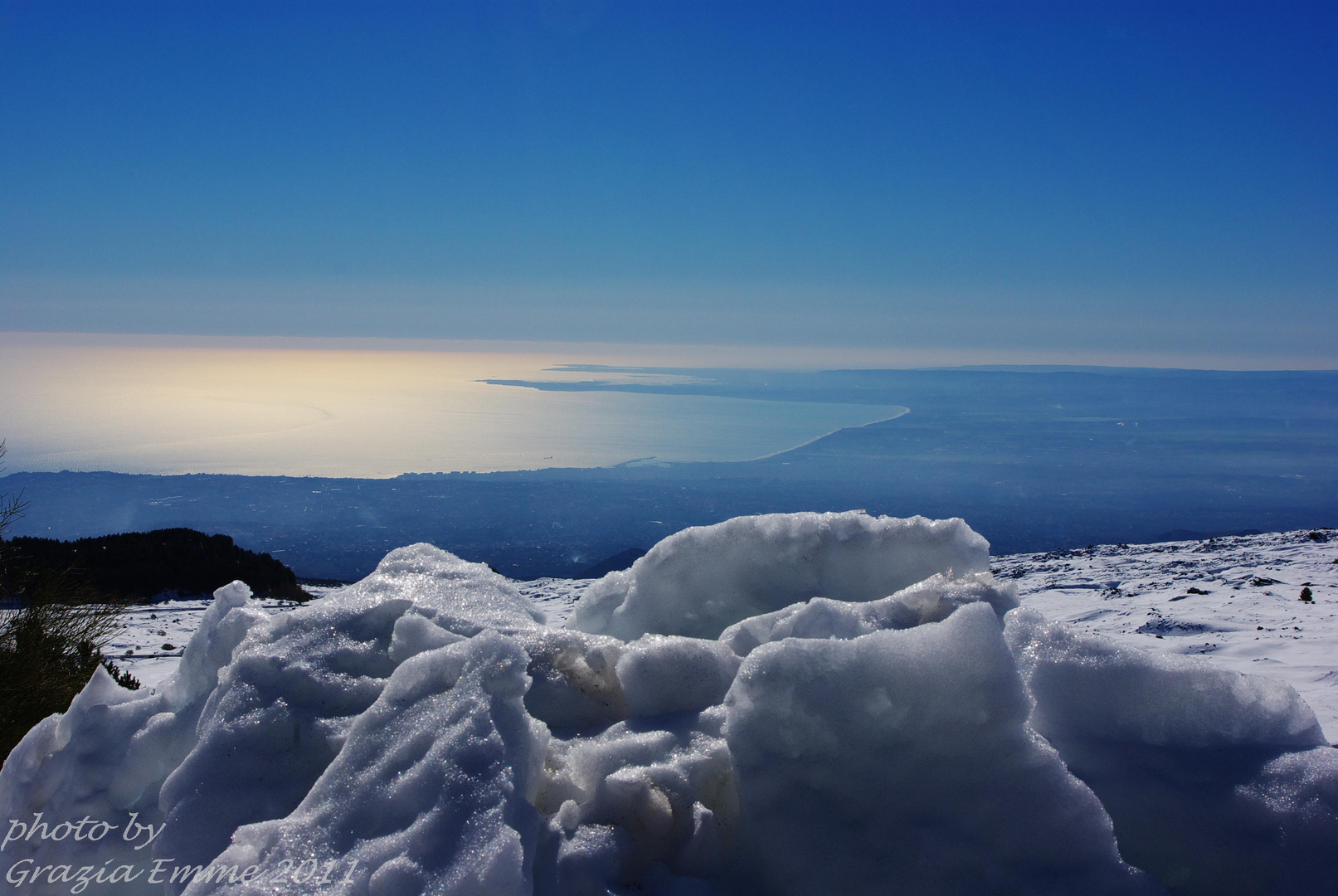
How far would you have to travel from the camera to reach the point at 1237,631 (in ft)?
27.2

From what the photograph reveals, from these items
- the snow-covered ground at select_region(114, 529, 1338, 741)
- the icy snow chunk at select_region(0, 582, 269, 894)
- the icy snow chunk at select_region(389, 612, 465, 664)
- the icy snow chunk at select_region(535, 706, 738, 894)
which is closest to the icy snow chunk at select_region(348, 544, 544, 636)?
the icy snow chunk at select_region(389, 612, 465, 664)

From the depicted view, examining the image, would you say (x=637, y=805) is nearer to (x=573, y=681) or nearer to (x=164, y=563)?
(x=573, y=681)

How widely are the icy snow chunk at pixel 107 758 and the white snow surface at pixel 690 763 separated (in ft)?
0.04

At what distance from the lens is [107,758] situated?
11.0 ft

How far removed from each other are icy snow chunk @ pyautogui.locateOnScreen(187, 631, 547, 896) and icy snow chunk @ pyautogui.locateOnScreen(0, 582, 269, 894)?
1.06 meters

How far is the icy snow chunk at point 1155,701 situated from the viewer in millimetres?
2900

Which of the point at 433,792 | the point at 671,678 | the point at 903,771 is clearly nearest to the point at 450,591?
the point at 671,678

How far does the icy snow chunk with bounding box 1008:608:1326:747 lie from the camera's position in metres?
2.90

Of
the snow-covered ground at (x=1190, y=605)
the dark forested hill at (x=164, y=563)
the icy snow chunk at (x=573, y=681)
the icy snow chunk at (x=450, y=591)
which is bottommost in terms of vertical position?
A: the dark forested hill at (x=164, y=563)

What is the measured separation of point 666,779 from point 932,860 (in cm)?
92

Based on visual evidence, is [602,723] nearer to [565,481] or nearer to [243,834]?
[243,834]

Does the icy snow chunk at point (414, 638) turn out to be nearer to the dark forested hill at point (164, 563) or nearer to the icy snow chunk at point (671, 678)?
the icy snow chunk at point (671, 678)

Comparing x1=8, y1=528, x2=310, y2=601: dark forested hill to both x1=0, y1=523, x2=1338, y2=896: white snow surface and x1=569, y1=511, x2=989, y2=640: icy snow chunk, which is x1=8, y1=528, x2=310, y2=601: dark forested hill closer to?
x1=569, y1=511, x2=989, y2=640: icy snow chunk

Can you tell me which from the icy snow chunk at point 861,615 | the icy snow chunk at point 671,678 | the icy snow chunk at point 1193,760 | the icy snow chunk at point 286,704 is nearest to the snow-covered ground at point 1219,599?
the icy snow chunk at point 1193,760
